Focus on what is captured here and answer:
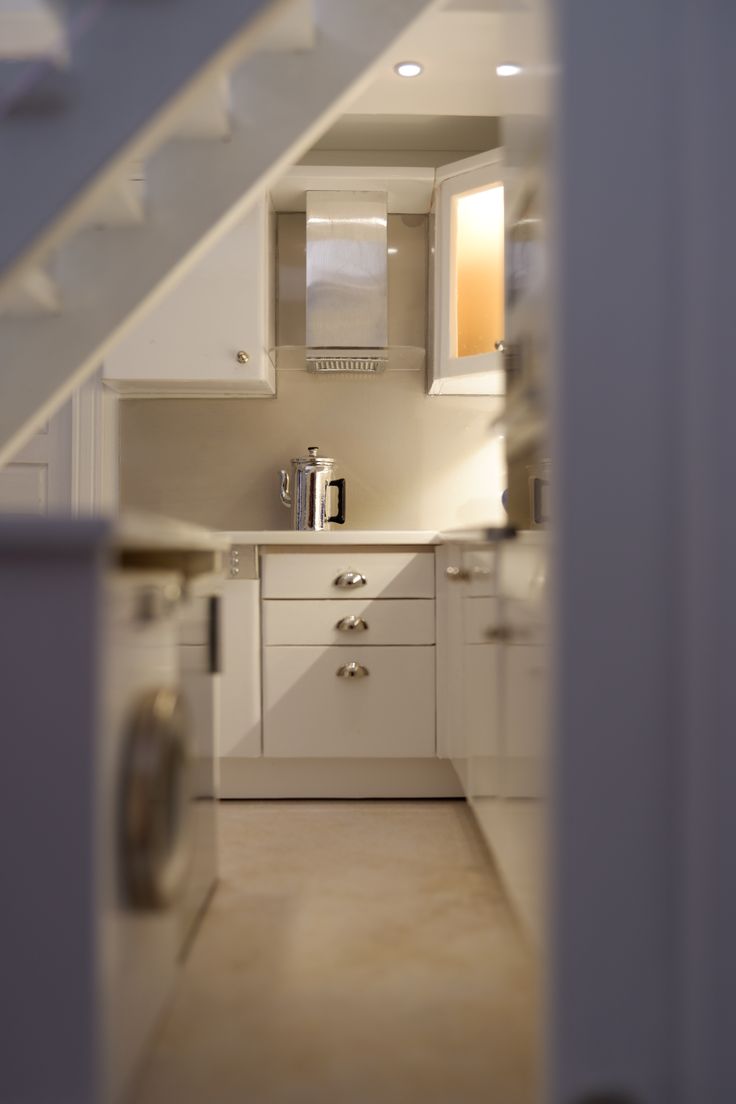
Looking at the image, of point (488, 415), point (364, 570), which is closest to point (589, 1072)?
point (364, 570)

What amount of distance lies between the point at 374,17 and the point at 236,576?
1722 millimetres

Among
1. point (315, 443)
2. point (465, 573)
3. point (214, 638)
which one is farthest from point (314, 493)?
point (214, 638)

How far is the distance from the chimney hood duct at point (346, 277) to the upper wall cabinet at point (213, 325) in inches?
9.9

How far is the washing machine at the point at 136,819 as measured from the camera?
1255 millimetres

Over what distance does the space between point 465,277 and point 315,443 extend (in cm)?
89

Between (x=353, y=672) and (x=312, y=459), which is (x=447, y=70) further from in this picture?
(x=353, y=672)

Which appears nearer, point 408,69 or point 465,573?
point 465,573

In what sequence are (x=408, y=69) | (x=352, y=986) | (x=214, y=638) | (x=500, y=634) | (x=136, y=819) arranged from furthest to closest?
(x=408, y=69) < (x=214, y=638) < (x=500, y=634) < (x=352, y=986) < (x=136, y=819)

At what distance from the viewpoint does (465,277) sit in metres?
3.63

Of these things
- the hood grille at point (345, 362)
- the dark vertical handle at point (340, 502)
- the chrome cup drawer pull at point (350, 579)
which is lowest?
the chrome cup drawer pull at point (350, 579)

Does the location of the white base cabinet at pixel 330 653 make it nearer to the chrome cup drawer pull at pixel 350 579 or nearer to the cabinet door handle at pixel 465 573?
the chrome cup drawer pull at pixel 350 579

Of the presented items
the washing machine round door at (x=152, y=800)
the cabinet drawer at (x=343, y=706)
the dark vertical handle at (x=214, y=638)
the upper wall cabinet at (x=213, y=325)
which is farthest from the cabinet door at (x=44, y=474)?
the washing machine round door at (x=152, y=800)

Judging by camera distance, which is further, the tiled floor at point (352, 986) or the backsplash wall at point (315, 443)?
the backsplash wall at point (315, 443)

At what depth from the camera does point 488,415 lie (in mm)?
3920
